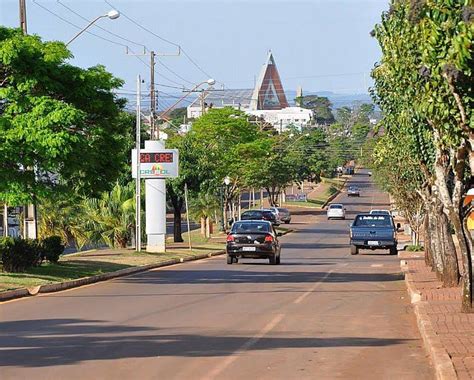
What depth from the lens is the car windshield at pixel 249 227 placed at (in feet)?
127

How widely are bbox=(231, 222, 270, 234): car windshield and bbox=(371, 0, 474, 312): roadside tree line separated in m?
6.15

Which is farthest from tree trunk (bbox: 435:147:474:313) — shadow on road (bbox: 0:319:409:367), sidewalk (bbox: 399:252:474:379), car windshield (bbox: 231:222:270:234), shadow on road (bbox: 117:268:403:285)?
car windshield (bbox: 231:222:270:234)

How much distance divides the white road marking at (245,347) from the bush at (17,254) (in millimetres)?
10305

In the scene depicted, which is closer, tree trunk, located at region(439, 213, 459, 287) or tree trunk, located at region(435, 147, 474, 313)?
tree trunk, located at region(435, 147, 474, 313)

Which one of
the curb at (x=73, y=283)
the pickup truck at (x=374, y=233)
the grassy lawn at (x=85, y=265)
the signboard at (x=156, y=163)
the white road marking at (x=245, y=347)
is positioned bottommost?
the white road marking at (x=245, y=347)

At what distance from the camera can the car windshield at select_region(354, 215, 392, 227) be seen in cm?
4793

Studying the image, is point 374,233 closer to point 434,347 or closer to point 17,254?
point 17,254

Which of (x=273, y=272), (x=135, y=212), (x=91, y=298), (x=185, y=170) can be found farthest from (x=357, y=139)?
(x=91, y=298)

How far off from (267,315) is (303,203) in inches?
4109

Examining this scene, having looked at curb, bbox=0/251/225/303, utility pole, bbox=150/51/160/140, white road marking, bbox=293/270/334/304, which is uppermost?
utility pole, bbox=150/51/160/140

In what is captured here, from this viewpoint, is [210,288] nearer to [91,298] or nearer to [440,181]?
[91,298]

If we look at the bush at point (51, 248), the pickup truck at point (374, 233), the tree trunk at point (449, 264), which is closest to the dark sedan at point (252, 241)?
the bush at point (51, 248)

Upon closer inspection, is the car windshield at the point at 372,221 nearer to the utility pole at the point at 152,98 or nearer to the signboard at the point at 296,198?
the utility pole at the point at 152,98

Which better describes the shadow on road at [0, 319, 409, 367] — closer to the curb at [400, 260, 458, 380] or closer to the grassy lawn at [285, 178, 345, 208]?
the curb at [400, 260, 458, 380]
